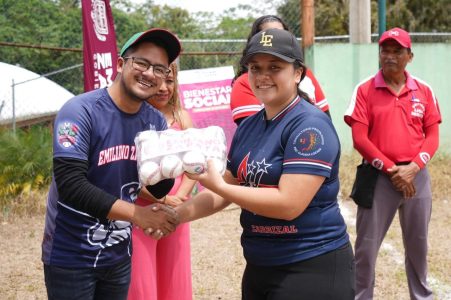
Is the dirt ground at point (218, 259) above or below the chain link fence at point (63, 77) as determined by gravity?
below

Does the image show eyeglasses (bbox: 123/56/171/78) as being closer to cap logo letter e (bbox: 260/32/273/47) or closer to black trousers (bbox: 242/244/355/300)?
cap logo letter e (bbox: 260/32/273/47)

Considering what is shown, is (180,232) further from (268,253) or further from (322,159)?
(322,159)

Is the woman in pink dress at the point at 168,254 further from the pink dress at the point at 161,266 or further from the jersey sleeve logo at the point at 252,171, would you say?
the jersey sleeve logo at the point at 252,171

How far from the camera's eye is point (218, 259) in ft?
20.2

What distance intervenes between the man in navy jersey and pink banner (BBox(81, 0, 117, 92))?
251cm

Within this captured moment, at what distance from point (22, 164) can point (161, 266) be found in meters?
4.53

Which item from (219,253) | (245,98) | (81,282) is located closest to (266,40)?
(245,98)

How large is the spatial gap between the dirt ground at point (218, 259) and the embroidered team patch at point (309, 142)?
9.76 ft

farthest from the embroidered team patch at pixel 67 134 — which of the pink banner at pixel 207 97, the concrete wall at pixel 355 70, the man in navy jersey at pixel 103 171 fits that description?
the concrete wall at pixel 355 70

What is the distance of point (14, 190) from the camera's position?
762 cm

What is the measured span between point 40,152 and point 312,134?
6.01 meters

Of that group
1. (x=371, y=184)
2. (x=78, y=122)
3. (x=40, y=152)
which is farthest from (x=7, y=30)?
(x=78, y=122)

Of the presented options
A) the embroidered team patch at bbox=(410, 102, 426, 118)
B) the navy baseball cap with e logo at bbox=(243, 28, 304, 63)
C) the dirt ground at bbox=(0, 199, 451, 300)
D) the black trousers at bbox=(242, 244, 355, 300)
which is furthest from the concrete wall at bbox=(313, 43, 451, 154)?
the black trousers at bbox=(242, 244, 355, 300)

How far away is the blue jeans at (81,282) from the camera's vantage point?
286 centimetres
